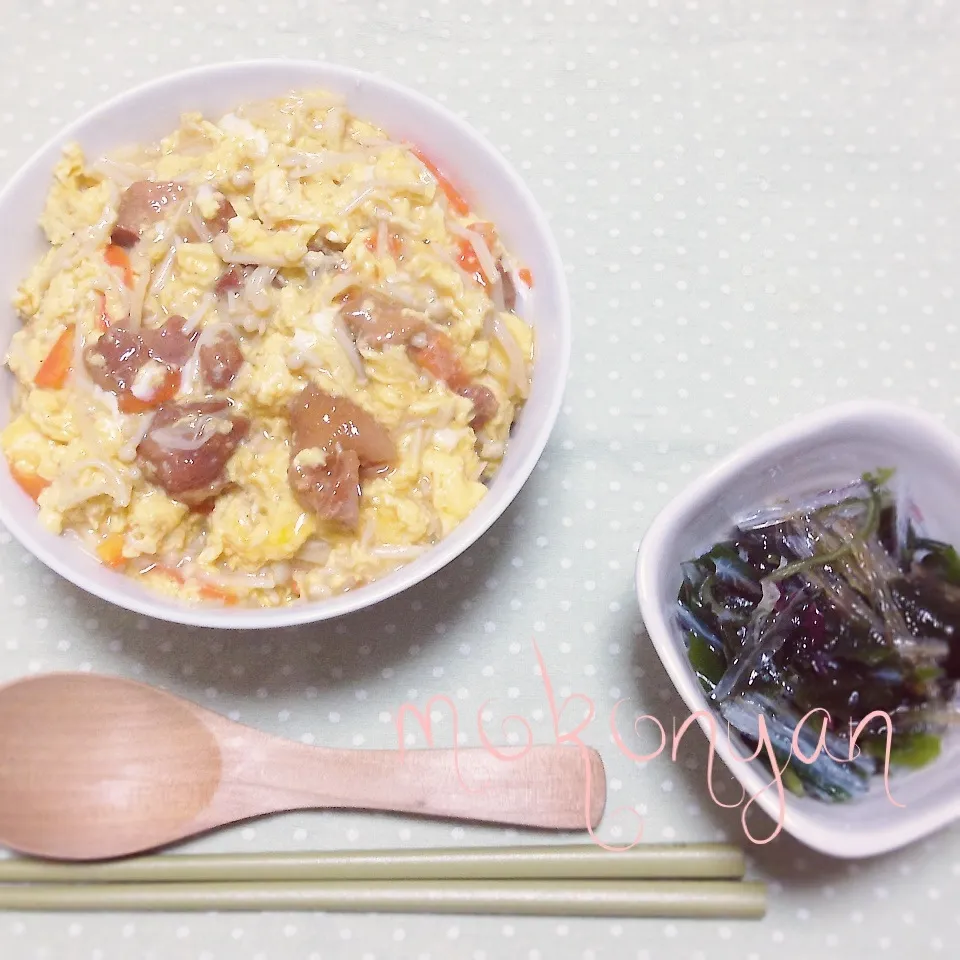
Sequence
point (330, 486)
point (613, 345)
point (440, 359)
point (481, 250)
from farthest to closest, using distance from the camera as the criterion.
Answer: point (613, 345)
point (481, 250)
point (440, 359)
point (330, 486)

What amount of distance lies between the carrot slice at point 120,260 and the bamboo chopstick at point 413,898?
124 centimetres

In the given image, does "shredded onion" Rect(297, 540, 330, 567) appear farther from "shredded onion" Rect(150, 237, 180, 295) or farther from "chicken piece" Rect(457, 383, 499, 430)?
"shredded onion" Rect(150, 237, 180, 295)

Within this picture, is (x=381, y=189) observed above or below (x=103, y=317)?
above

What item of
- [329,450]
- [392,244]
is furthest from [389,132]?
[329,450]

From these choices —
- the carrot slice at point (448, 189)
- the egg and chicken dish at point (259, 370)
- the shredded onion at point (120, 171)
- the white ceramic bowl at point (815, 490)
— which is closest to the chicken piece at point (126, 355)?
the egg and chicken dish at point (259, 370)

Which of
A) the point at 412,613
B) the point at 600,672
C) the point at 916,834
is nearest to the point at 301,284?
the point at 412,613

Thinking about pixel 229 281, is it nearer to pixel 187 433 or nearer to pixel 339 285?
pixel 339 285

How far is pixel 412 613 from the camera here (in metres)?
1.99

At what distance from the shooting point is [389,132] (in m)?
1.95

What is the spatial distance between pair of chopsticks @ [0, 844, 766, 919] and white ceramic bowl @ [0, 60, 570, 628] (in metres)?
0.59

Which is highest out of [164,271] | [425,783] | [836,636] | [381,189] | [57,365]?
[381,189]

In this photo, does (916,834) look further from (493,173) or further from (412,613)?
(493,173)

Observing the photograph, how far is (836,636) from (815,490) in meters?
0.31

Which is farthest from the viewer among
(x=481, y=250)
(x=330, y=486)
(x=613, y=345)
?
(x=613, y=345)
